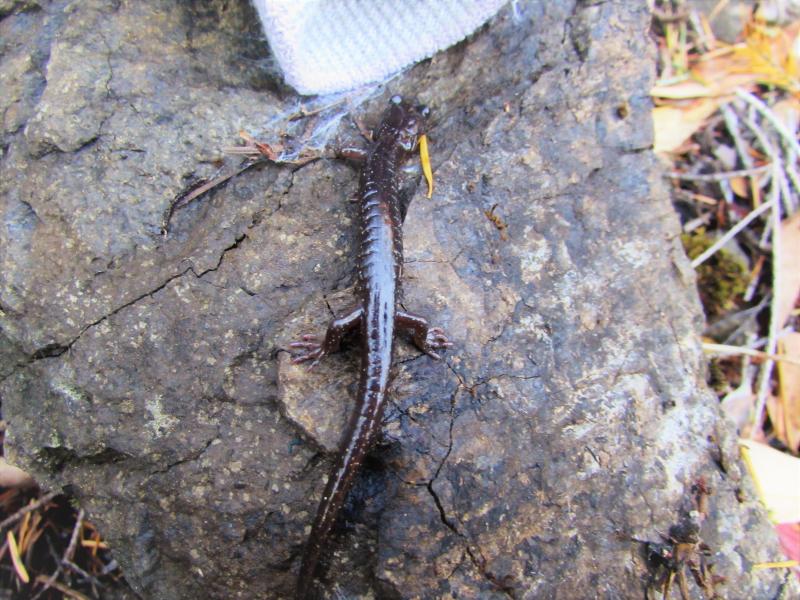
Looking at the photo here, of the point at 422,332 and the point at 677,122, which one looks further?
the point at 677,122

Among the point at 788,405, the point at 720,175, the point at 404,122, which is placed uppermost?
the point at 404,122

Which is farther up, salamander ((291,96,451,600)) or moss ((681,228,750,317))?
salamander ((291,96,451,600))

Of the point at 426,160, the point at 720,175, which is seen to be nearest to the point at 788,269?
the point at 720,175

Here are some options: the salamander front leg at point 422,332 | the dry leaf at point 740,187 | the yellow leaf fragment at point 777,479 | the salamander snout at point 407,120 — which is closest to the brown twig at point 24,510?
the salamander front leg at point 422,332

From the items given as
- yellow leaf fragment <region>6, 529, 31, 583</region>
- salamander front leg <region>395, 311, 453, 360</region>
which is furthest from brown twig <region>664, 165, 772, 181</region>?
yellow leaf fragment <region>6, 529, 31, 583</region>

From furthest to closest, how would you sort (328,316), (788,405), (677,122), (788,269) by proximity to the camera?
(677,122) → (788,269) → (788,405) → (328,316)

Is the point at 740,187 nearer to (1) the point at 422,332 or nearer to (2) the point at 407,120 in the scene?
(2) the point at 407,120

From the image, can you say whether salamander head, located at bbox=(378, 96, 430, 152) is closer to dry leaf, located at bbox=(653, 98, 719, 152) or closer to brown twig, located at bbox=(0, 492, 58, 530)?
dry leaf, located at bbox=(653, 98, 719, 152)
